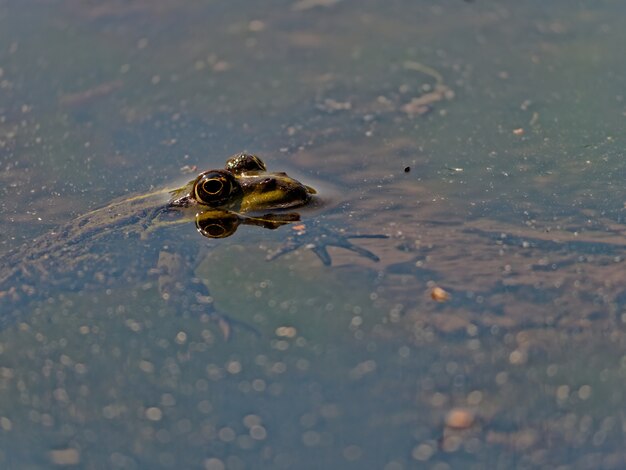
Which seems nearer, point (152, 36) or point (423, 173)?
point (423, 173)

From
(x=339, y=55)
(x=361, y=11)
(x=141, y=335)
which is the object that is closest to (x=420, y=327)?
(x=141, y=335)

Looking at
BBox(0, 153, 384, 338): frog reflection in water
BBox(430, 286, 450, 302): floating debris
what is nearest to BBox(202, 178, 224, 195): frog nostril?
BBox(0, 153, 384, 338): frog reflection in water

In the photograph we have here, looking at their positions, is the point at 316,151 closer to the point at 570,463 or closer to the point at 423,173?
the point at 423,173

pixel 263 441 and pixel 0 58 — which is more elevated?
pixel 0 58

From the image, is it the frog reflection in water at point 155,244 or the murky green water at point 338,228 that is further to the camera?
the frog reflection in water at point 155,244

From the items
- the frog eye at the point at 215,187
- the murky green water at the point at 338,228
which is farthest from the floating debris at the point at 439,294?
the frog eye at the point at 215,187

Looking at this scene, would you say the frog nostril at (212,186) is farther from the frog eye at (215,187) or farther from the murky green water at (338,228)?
the murky green water at (338,228)

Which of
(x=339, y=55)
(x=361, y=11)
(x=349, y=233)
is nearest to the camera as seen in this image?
(x=349, y=233)

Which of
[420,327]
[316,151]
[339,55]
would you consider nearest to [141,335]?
[420,327]

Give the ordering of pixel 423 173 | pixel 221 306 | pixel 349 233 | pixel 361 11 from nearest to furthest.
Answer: pixel 221 306
pixel 349 233
pixel 423 173
pixel 361 11
